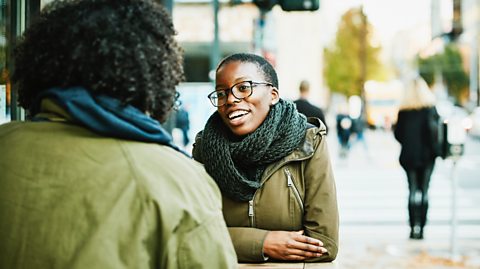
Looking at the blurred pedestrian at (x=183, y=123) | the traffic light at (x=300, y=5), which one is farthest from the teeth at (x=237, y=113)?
the blurred pedestrian at (x=183, y=123)

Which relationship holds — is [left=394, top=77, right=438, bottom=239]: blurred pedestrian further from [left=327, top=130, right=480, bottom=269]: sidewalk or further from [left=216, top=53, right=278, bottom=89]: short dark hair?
[left=216, top=53, right=278, bottom=89]: short dark hair

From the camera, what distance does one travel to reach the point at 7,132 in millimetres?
1883

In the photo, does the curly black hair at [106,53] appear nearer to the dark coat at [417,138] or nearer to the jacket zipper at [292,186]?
the jacket zipper at [292,186]

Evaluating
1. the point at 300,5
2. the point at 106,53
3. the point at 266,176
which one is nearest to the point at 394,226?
the point at 300,5

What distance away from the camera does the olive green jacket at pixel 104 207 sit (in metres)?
1.71

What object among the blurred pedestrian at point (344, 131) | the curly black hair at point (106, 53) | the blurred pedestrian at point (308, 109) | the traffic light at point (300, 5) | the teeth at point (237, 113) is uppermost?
the traffic light at point (300, 5)

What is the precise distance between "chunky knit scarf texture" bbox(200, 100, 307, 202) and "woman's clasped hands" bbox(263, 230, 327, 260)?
178 millimetres

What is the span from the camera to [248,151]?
2.80 meters

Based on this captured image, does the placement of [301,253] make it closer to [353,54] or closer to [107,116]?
[107,116]

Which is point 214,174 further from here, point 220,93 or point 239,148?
point 220,93

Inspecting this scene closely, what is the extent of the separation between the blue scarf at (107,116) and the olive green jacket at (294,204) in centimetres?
107

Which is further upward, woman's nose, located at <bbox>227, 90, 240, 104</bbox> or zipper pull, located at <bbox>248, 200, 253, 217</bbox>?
woman's nose, located at <bbox>227, 90, 240, 104</bbox>

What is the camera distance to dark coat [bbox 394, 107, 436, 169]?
9211 millimetres

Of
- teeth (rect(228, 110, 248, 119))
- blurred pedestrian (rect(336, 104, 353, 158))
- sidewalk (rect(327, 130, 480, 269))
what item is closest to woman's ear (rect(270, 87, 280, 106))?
teeth (rect(228, 110, 248, 119))
